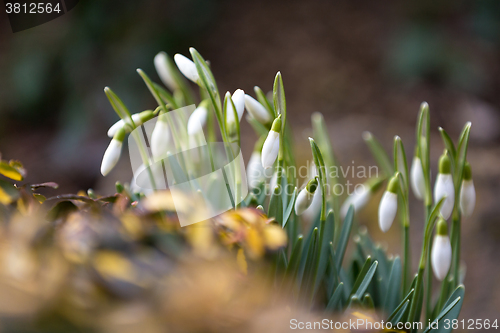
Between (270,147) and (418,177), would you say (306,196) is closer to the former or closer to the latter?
(270,147)

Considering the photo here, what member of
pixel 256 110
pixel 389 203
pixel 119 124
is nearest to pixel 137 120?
pixel 119 124

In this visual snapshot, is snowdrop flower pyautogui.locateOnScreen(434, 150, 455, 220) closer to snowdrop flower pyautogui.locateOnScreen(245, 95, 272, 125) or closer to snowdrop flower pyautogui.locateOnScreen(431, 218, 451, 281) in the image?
snowdrop flower pyautogui.locateOnScreen(431, 218, 451, 281)

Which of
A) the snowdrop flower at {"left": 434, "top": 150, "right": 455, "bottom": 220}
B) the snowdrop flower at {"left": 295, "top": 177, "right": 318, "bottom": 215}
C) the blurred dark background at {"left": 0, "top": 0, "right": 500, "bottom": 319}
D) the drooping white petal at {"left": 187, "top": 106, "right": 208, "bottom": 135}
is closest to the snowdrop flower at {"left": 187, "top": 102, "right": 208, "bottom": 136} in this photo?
the drooping white petal at {"left": 187, "top": 106, "right": 208, "bottom": 135}

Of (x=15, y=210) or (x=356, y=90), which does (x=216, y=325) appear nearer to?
(x=15, y=210)

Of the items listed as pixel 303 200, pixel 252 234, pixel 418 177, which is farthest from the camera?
pixel 418 177

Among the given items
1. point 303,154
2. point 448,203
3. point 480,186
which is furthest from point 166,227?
point 480,186

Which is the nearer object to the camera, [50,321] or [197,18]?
[50,321]

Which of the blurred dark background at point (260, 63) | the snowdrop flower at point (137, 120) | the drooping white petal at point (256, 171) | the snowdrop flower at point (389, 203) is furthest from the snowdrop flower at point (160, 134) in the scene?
the blurred dark background at point (260, 63)
